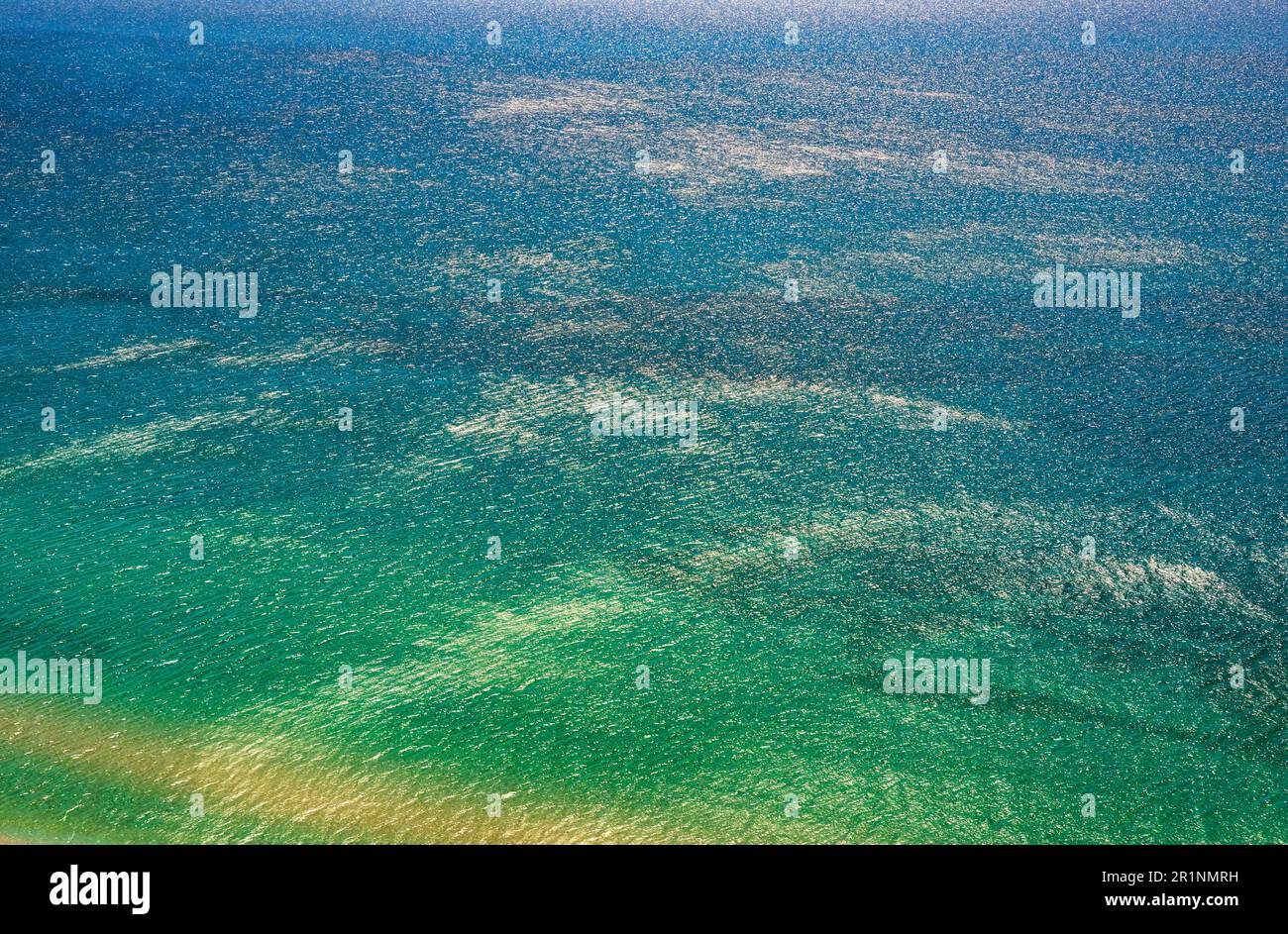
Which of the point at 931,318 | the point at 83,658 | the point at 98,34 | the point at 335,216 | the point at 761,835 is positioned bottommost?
the point at 761,835

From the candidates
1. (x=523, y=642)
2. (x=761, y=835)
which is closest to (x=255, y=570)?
(x=523, y=642)

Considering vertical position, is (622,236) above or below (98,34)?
below

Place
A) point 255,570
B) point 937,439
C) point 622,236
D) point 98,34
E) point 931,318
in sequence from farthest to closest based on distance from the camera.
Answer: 1. point 98,34
2. point 622,236
3. point 931,318
4. point 937,439
5. point 255,570

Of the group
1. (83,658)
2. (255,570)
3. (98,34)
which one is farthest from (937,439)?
(98,34)

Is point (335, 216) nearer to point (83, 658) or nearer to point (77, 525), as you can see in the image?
point (77, 525)

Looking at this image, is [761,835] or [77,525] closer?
[761,835]

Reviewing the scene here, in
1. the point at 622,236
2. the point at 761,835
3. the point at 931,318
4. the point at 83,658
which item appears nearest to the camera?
the point at 761,835
